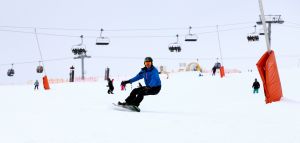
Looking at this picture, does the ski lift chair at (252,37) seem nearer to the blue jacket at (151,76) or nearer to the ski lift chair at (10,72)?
the ski lift chair at (10,72)

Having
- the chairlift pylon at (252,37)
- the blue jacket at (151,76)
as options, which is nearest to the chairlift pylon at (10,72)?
the chairlift pylon at (252,37)

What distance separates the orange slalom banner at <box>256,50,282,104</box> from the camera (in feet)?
40.4

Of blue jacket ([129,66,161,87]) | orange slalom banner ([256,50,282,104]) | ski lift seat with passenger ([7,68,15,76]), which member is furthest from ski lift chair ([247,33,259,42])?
blue jacket ([129,66,161,87])

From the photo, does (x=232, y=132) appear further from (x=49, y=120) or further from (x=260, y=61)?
(x=260, y=61)

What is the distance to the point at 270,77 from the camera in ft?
40.6

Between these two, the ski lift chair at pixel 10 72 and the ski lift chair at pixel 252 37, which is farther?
the ski lift chair at pixel 10 72

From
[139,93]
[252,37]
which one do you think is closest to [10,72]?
[252,37]

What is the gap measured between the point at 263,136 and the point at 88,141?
2.48 meters

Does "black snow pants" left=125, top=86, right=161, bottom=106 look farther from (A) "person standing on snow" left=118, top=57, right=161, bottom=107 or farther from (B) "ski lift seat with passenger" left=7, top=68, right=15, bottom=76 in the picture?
(B) "ski lift seat with passenger" left=7, top=68, right=15, bottom=76

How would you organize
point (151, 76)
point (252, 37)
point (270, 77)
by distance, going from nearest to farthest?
point (151, 76), point (270, 77), point (252, 37)

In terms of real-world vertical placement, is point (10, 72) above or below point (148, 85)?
above

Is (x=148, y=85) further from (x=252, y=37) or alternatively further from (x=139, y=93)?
(x=252, y=37)

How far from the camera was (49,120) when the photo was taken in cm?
727

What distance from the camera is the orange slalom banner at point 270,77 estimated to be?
1230cm
